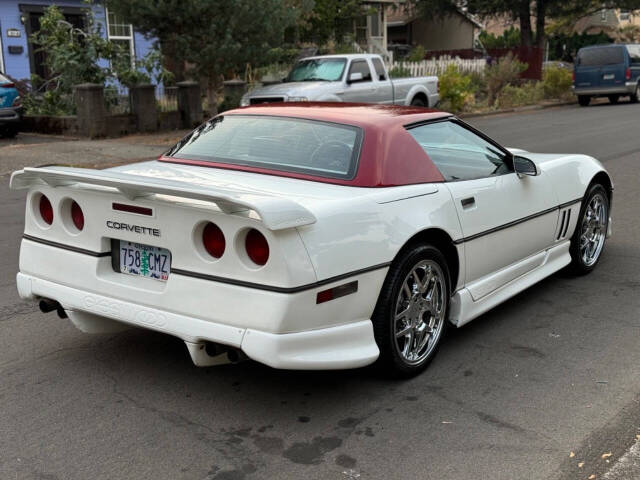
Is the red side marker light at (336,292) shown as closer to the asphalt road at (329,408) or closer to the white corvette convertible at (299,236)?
the white corvette convertible at (299,236)

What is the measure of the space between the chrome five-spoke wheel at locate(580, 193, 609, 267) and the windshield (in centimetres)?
1163

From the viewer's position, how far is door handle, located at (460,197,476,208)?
4551 mm

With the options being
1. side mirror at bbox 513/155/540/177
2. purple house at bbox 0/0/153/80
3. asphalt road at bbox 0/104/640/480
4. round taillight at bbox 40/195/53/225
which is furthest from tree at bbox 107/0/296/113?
round taillight at bbox 40/195/53/225

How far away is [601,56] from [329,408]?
25711 millimetres

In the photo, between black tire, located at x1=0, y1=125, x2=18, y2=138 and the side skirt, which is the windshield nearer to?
black tire, located at x1=0, y1=125, x2=18, y2=138

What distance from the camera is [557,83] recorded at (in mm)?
28844

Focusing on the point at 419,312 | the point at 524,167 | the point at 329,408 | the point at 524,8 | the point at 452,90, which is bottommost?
the point at 329,408

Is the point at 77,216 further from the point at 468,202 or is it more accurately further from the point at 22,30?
the point at 22,30

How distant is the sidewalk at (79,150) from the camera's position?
44.2 feet

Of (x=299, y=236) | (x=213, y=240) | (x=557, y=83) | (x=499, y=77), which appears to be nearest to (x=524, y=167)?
(x=299, y=236)

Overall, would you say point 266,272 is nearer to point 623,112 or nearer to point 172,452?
point 172,452

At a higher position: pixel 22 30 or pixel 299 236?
pixel 22 30

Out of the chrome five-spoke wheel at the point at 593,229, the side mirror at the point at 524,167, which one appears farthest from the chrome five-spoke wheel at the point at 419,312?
the chrome five-spoke wheel at the point at 593,229

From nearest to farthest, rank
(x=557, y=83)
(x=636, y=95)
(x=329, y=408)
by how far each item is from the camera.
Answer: (x=329, y=408) < (x=636, y=95) < (x=557, y=83)
